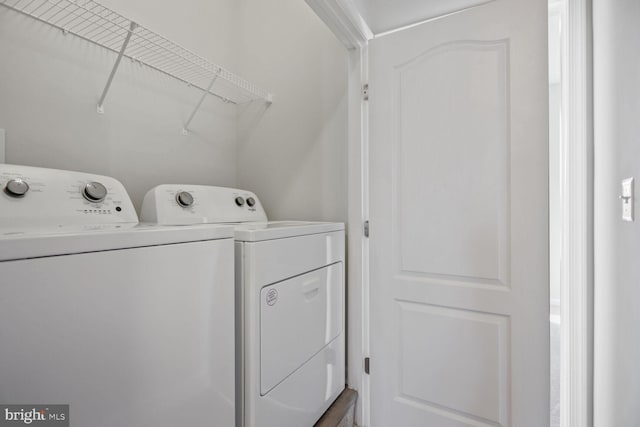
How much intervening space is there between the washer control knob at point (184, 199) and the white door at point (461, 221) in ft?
3.07

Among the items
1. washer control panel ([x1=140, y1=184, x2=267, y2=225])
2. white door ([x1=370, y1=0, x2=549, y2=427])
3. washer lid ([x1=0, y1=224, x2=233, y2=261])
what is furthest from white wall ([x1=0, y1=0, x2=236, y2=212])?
white door ([x1=370, y1=0, x2=549, y2=427])

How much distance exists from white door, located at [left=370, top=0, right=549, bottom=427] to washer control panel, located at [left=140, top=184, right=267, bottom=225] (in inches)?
29.7

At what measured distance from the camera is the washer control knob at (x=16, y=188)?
36.5 inches

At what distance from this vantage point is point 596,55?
98 centimetres

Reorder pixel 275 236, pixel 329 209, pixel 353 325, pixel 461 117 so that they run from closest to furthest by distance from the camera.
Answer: pixel 275 236 → pixel 461 117 → pixel 353 325 → pixel 329 209

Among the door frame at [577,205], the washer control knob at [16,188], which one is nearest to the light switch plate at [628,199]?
the door frame at [577,205]

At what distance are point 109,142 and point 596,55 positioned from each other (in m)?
1.96

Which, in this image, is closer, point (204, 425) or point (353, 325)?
point (204, 425)

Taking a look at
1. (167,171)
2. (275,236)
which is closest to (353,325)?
(275,236)

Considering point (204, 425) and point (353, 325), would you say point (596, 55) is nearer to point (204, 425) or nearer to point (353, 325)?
point (353, 325)

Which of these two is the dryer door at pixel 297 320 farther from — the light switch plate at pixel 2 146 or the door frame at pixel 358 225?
the light switch plate at pixel 2 146

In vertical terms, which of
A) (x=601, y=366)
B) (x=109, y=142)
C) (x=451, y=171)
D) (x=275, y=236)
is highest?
(x=109, y=142)

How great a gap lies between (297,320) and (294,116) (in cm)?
127

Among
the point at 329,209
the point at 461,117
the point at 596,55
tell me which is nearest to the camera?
the point at 596,55
